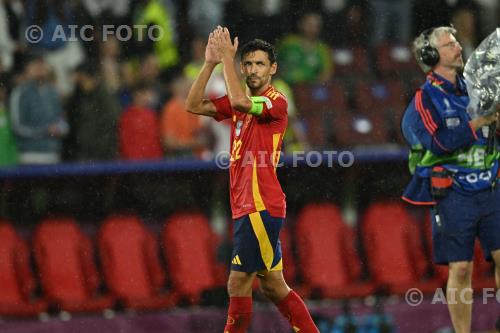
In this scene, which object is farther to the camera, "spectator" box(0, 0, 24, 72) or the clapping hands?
"spectator" box(0, 0, 24, 72)

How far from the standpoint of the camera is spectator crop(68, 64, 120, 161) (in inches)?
478

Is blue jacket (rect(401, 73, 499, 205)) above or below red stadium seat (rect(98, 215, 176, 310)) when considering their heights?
above

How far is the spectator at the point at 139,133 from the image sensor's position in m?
12.3

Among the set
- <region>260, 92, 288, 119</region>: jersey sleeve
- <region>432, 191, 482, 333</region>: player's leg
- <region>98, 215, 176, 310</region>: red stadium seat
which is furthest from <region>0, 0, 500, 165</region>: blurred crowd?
<region>260, 92, 288, 119</region>: jersey sleeve

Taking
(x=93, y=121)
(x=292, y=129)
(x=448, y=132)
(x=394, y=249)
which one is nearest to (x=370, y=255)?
(x=394, y=249)

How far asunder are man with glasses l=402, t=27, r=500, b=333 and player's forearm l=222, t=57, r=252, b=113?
1.46 meters

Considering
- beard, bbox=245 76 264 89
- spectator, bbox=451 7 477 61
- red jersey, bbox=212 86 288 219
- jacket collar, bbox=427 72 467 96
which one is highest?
spectator, bbox=451 7 477 61

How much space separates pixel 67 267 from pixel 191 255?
110 centimetres

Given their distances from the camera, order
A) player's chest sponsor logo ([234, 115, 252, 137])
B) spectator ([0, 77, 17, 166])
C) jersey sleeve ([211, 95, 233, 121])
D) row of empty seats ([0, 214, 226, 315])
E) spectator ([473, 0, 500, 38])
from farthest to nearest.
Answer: spectator ([473, 0, 500, 38]) → spectator ([0, 77, 17, 166]) → row of empty seats ([0, 214, 226, 315]) → jersey sleeve ([211, 95, 233, 121]) → player's chest sponsor logo ([234, 115, 252, 137])

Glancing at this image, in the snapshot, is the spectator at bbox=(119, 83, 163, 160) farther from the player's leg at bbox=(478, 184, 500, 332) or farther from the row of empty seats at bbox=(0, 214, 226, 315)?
the player's leg at bbox=(478, 184, 500, 332)

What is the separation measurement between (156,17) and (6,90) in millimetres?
1882

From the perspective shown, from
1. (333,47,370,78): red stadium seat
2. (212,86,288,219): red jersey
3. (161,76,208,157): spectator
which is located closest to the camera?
(212,86,288,219): red jersey

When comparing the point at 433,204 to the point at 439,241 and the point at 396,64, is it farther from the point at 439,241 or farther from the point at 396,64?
the point at 396,64

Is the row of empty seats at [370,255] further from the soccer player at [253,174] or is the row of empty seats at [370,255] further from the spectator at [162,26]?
the soccer player at [253,174]
